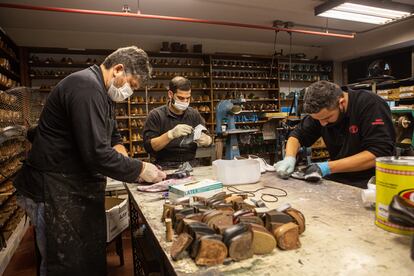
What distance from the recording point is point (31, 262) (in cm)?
281

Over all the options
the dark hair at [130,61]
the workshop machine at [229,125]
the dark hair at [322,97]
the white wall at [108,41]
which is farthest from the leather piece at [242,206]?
the white wall at [108,41]

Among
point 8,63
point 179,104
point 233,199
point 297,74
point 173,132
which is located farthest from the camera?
point 297,74

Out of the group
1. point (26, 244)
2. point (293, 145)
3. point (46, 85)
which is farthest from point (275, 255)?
point (46, 85)

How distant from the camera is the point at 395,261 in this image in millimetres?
767

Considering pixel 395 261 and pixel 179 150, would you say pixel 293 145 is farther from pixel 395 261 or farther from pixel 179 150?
pixel 395 261

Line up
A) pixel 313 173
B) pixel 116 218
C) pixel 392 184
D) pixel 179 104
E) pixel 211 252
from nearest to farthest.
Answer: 1. pixel 211 252
2. pixel 392 184
3. pixel 313 173
4. pixel 116 218
5. pixel 179 104

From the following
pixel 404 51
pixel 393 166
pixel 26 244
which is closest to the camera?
pixel 393 166

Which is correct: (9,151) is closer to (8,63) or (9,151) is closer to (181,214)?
(8,63)

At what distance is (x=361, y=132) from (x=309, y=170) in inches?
17.6

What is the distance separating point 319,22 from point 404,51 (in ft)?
7.41

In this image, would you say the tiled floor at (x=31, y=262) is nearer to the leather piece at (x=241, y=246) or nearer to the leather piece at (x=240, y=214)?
the leather piece at (x=240, y=214)

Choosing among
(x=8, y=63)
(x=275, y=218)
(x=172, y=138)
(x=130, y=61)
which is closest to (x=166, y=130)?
(x=172, y=138)

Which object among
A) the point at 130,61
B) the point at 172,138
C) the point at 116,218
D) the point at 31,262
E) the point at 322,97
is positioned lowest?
the point at 31,262

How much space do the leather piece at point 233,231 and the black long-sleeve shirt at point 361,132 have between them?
4.21 ft
